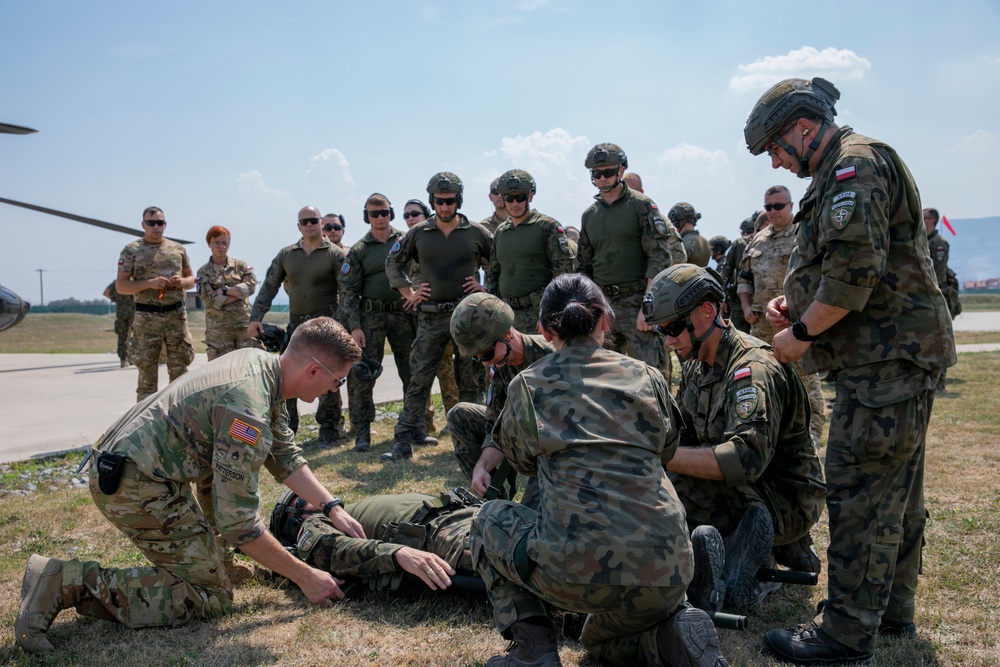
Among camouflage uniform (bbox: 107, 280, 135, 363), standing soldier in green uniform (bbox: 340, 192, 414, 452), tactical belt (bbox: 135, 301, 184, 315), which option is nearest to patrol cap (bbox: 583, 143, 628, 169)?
standing soldier in green uniform (bbox: 340, 192, 414, 452)

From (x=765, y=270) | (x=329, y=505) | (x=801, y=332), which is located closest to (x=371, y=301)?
(x=765, y=270)

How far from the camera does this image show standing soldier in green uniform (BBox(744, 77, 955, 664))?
308 cm

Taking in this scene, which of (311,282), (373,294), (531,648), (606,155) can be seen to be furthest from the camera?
(311,282)

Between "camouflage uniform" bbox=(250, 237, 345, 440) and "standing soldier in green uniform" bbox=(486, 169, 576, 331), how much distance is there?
2.02 m

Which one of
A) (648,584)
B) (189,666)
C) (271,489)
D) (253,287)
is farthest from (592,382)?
(253,287)

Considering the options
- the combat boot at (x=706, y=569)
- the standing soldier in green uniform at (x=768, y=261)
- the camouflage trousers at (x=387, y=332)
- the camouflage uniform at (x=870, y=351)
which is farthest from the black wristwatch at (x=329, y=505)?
the standing soldier in green uniform at (x=768, y=261)

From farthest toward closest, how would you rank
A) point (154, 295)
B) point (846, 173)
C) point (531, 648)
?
point (154, 295)
point (846, 173)
point (531, 648)

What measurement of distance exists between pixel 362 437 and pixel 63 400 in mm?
6017

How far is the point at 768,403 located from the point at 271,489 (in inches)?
164

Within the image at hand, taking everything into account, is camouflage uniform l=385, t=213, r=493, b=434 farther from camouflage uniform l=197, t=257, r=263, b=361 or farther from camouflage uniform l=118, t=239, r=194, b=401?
camouflage uniform l=118, t=239, r=194, b=401

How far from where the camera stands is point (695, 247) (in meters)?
10.7

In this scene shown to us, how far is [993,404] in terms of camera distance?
31.0ft

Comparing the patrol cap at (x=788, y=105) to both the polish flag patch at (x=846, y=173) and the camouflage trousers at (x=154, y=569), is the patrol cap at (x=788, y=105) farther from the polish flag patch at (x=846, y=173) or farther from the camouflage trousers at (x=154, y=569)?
the camouflage trousers at (x=154, y=569)

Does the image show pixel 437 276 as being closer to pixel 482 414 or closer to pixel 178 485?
pixel 482 414
